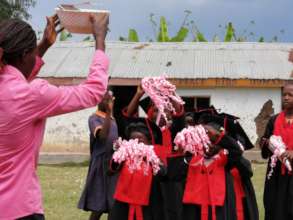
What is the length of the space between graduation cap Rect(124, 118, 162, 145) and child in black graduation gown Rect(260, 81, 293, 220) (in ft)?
4.45

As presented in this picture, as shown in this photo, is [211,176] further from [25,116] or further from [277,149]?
[25,116]

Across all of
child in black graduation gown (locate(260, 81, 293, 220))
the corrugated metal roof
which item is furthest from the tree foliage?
child in black graduation gown (locate(260, 81, 293, 220))

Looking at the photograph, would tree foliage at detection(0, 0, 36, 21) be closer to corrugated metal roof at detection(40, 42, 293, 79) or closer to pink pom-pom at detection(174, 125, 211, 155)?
corrugated metal roof at detection(40, 42, 293, 79)

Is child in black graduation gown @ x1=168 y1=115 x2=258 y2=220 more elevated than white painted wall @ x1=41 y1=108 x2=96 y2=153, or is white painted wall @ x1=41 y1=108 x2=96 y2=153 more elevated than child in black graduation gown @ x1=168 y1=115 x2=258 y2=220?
child in black graduation gown @ x1=168 y1=115 x2=258 y2=220

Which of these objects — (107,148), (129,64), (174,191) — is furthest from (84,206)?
(129,64)

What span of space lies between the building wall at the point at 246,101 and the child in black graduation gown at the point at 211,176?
9642 millimetres

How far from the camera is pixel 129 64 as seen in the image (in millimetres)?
15977

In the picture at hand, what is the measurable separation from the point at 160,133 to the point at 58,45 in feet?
41.9

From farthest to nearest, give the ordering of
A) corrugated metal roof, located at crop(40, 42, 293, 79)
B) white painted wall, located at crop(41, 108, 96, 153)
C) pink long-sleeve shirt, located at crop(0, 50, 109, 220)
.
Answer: corrugated metal roof, located at crop(40, 42, 293, 79)
white painted wall, located at crop(41, 108, 96, 153)
pink long-sleeve shirt, located at crop(0, 50, 109, 220)

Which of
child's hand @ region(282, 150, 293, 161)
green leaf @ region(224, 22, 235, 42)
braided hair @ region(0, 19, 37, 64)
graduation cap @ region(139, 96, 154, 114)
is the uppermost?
green leaf @ region(224, 22, 235, 42)

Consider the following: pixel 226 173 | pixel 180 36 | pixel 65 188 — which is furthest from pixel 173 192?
pixel 180 36

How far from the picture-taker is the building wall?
14836mm

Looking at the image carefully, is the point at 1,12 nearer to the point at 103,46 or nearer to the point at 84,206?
the point at 84,206

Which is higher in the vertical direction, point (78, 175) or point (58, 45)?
point (58, 45)
